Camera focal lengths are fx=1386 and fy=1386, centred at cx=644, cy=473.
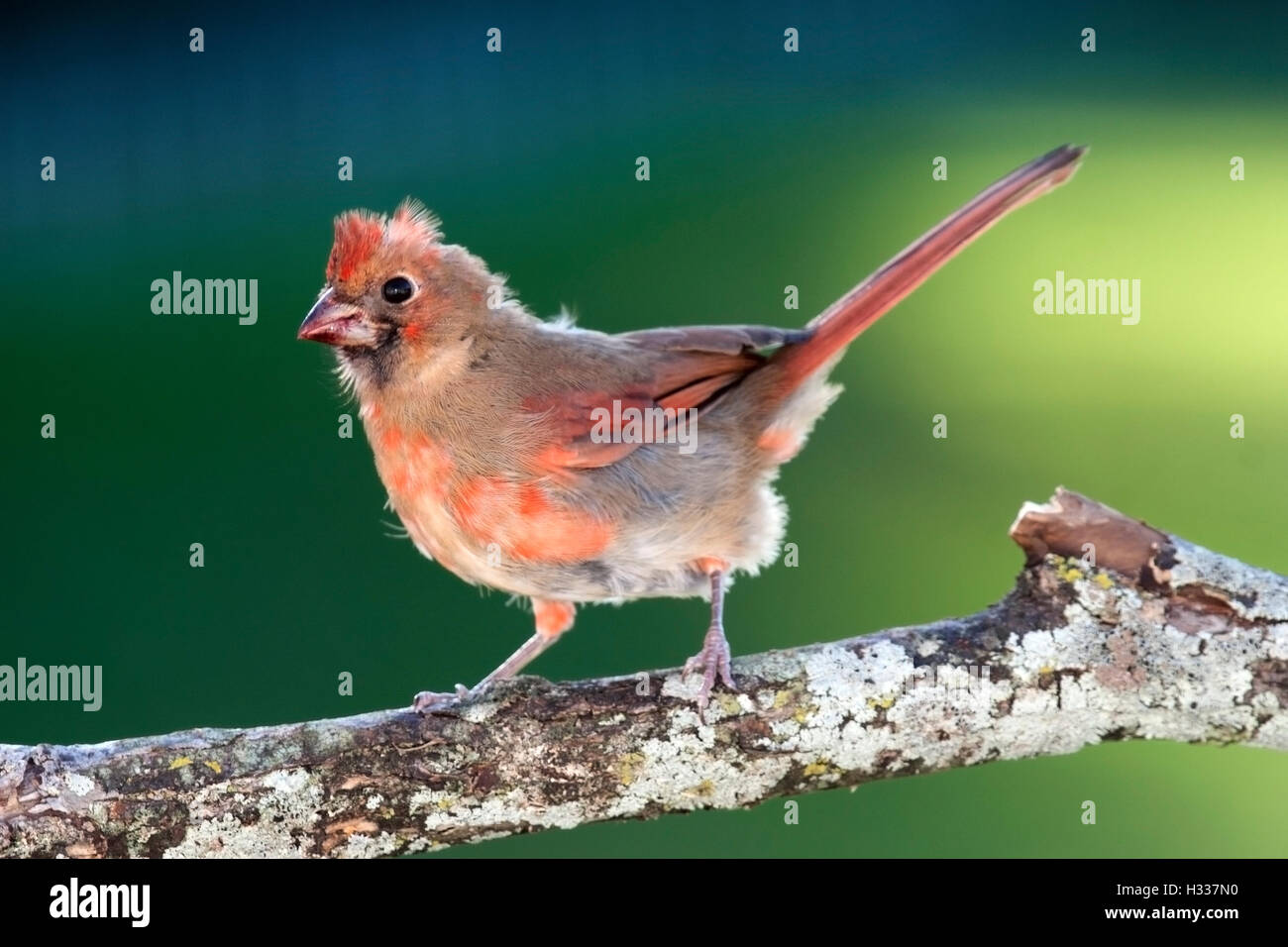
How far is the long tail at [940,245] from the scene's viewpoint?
385 centimetres

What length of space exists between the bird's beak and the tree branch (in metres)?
1.04

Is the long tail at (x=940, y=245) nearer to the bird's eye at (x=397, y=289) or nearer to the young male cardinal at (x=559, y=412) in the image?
the young male cardinal at (x=559, y=412)

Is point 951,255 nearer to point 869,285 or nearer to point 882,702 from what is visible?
point 869,285

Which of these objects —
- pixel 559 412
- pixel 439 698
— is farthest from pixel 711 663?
pixel 559 412

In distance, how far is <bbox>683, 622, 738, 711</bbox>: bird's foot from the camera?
3.29 m

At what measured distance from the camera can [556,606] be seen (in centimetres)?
407

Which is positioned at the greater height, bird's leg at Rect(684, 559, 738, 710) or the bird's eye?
the bird's eye

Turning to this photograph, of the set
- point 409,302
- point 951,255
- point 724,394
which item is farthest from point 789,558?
point 409,302

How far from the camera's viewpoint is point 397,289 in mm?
3725

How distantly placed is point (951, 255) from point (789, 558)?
140cm

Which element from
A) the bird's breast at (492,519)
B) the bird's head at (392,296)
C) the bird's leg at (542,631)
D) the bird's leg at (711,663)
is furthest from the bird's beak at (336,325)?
the bird's leg at (711,663)

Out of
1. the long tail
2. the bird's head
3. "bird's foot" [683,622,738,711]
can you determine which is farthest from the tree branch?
the bird's head

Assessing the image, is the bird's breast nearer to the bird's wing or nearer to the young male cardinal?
the young male cardinal

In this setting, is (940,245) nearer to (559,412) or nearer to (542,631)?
(559,412)
